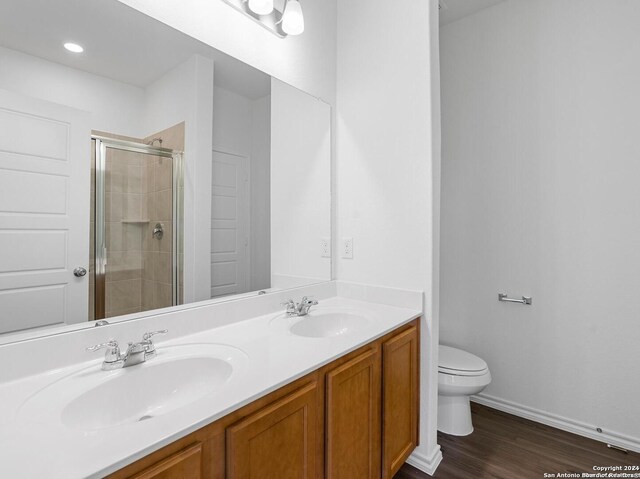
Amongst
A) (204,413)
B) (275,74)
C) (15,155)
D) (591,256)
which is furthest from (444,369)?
(15,155)

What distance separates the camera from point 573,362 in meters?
1.95

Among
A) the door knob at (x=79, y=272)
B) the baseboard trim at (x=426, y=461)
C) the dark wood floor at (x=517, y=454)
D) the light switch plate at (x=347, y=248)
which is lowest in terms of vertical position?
the dark wood floor at (x=517, y=454)

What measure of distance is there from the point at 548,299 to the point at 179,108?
2.24 m

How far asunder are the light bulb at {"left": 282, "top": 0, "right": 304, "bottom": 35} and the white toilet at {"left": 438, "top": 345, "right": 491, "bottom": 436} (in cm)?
192

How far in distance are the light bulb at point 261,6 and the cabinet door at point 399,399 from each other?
58.1 inches

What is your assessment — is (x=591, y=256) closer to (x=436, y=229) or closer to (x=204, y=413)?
(x=436, y=229)

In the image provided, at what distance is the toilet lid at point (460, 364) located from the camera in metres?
1.88

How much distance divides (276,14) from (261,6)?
18 centimetres

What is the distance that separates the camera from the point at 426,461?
164 cm

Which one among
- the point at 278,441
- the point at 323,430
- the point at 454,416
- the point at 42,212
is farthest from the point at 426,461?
the point at 42,212

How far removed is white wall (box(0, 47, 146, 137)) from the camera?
2.96 feet

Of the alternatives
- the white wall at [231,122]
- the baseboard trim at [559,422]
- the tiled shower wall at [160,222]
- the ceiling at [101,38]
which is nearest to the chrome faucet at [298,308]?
the tiled shower wall at [160,222]

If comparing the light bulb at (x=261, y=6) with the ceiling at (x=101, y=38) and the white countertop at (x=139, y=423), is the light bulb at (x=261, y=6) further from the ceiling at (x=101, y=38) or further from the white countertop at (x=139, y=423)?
the white countertop at (x=139, y=423)

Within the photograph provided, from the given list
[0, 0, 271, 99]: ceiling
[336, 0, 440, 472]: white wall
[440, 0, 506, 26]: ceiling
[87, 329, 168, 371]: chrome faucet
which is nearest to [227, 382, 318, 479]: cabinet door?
[87, 329, 168, 371]: chrome faucet
